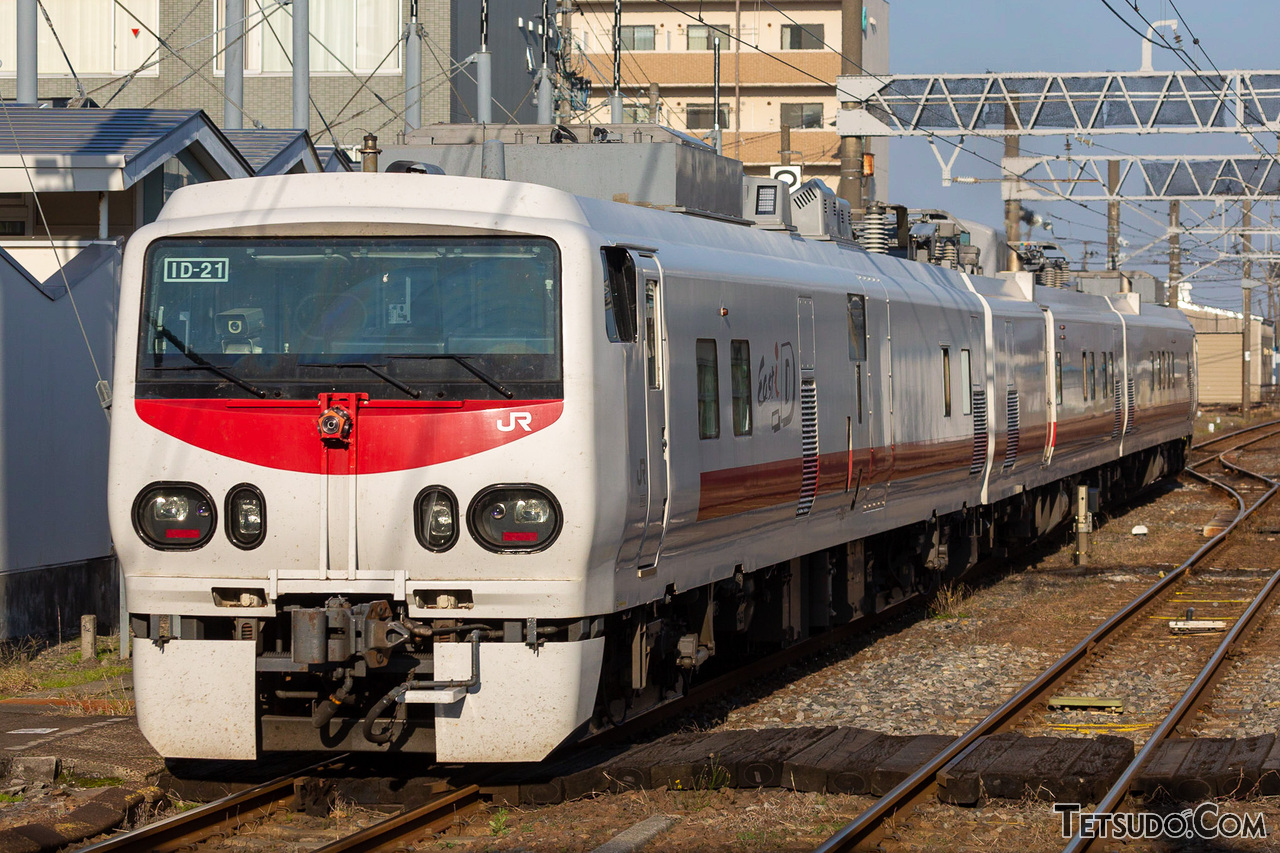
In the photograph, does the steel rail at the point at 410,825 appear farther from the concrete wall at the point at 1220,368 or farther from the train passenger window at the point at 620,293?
the concrete wall at the point at 1220,368

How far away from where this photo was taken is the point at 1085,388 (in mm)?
21578

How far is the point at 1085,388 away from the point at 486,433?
15.3 metres

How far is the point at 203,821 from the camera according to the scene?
7461 mm

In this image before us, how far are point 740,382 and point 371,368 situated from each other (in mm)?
2786

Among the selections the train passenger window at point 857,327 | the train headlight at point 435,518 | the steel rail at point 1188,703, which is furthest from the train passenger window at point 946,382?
the train headlight at point 435,518

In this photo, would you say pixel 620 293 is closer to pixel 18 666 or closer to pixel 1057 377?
pixel 18 666

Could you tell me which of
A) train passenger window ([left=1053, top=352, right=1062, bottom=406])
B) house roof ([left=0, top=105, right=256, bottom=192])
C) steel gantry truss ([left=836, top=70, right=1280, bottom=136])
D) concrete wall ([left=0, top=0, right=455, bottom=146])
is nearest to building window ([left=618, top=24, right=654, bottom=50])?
concrete wall ([left=0, top=0, right=455, bottom=146])

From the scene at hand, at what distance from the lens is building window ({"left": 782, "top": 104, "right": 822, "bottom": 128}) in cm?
7419

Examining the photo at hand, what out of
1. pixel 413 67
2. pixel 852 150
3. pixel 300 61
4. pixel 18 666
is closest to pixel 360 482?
pixel 18 666

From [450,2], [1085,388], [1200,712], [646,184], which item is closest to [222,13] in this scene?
[450,2]

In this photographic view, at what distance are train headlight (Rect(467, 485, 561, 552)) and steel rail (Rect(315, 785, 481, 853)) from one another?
1.18m

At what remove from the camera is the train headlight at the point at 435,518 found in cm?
761

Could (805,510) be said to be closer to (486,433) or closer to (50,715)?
(486,433)

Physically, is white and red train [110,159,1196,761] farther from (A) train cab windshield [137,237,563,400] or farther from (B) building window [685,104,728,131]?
(B) building window [685,104,728,131]
